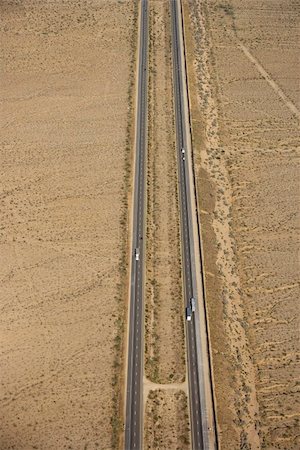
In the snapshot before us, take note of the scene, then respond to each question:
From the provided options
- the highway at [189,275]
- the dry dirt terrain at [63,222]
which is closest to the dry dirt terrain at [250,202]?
the highway at [189,275]

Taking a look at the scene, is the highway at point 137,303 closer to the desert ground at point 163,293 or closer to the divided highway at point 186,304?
the divided highway at point 186,304

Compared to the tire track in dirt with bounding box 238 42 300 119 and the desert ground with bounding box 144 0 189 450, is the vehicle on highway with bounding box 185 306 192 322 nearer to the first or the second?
the desert ground with bounding box 144 0 189 450

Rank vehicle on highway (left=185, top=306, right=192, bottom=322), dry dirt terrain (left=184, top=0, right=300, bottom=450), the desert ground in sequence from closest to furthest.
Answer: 1. the desert ground
2. dry dirt terrain (left=184, top=0, right=300, bottom=450)
3. vehicle on highway (left=185, top=306, right=192, bottom=322)

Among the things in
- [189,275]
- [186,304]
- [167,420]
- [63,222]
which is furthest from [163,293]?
[63,222]

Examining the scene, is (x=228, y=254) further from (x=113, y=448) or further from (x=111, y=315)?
(x=113, y=448)

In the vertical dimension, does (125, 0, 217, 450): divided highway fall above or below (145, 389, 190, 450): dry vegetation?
above

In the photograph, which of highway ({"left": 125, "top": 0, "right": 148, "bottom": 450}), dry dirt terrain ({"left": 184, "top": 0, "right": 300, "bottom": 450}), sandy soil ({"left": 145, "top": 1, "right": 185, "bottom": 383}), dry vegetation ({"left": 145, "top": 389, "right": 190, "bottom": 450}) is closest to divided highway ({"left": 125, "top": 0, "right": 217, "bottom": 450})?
highway ({"left": 125, "top": 0, "right": 148, "bottom": 450})

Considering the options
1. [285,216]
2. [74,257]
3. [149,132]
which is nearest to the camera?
[74,257]

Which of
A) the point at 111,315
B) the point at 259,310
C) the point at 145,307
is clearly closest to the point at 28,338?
the point at 111,315
